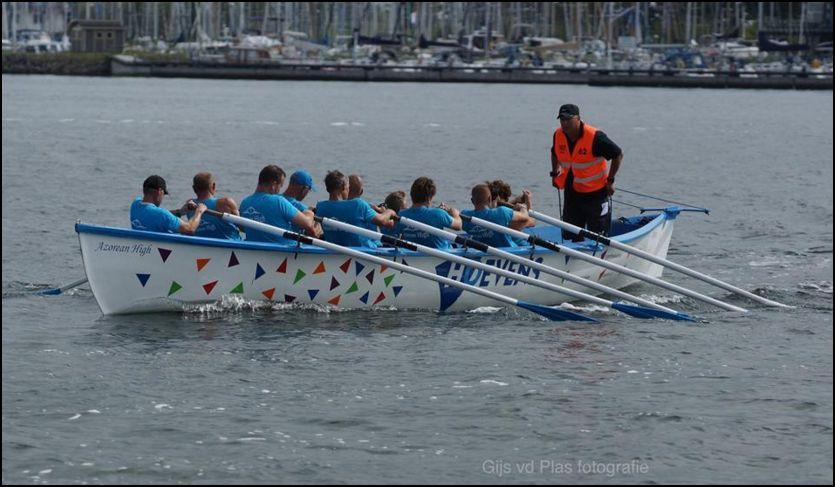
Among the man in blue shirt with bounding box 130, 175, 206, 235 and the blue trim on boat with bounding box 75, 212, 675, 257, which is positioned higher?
the man in blue shirt with bounding box 130, 175, 206, 235

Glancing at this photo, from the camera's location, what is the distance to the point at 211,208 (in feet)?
58.1

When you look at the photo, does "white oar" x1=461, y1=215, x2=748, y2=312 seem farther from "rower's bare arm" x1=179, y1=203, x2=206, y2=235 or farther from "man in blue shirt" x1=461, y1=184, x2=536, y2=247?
"rower's bare arm" x1=179, y1=203, x2=206, y2=235

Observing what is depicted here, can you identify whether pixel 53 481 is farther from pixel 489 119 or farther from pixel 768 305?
pixel 489 119

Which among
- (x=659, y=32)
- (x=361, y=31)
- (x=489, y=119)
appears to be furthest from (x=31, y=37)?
(x=489, y=119)

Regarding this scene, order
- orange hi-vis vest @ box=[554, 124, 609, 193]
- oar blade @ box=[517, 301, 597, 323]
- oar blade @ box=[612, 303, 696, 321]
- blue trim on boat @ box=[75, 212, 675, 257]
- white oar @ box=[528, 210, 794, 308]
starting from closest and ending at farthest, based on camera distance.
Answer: blue trim on boat @ box=[75, 212, 675, 257]
oar blade @ box=[517, 301, 597, 323]
oar blade @ box=[612, 303, 696, 321]
white oar @ box=[528, 210, 794, 308]
orange hi-vis vest @ box=[554, 124, 609, 193]

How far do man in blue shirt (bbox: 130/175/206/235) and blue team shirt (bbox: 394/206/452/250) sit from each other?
2.88 m

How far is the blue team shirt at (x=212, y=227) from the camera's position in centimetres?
1775

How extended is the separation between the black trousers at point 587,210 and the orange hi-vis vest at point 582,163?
0.11 m

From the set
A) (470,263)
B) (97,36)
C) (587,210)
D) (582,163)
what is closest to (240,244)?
(470,263)

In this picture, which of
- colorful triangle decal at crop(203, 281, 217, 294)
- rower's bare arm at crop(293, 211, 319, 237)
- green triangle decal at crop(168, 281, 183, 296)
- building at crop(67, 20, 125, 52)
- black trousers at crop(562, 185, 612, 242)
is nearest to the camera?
green triangle decal at crop(168, 281, 183, 296)

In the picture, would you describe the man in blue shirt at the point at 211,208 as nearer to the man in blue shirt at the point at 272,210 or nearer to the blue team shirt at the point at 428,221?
the man in blue shirt at the point at 272,210

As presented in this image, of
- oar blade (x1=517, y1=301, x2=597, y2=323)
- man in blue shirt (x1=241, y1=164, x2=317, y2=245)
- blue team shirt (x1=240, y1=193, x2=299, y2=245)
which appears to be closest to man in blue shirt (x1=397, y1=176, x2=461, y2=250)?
oar blade (x1=517, y1=301, x2=597, y2=323)

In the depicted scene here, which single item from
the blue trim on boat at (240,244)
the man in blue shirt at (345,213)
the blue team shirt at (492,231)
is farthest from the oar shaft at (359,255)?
the blue team shirt at (492,231)

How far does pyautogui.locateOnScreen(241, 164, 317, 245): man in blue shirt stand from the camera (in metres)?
17.7
